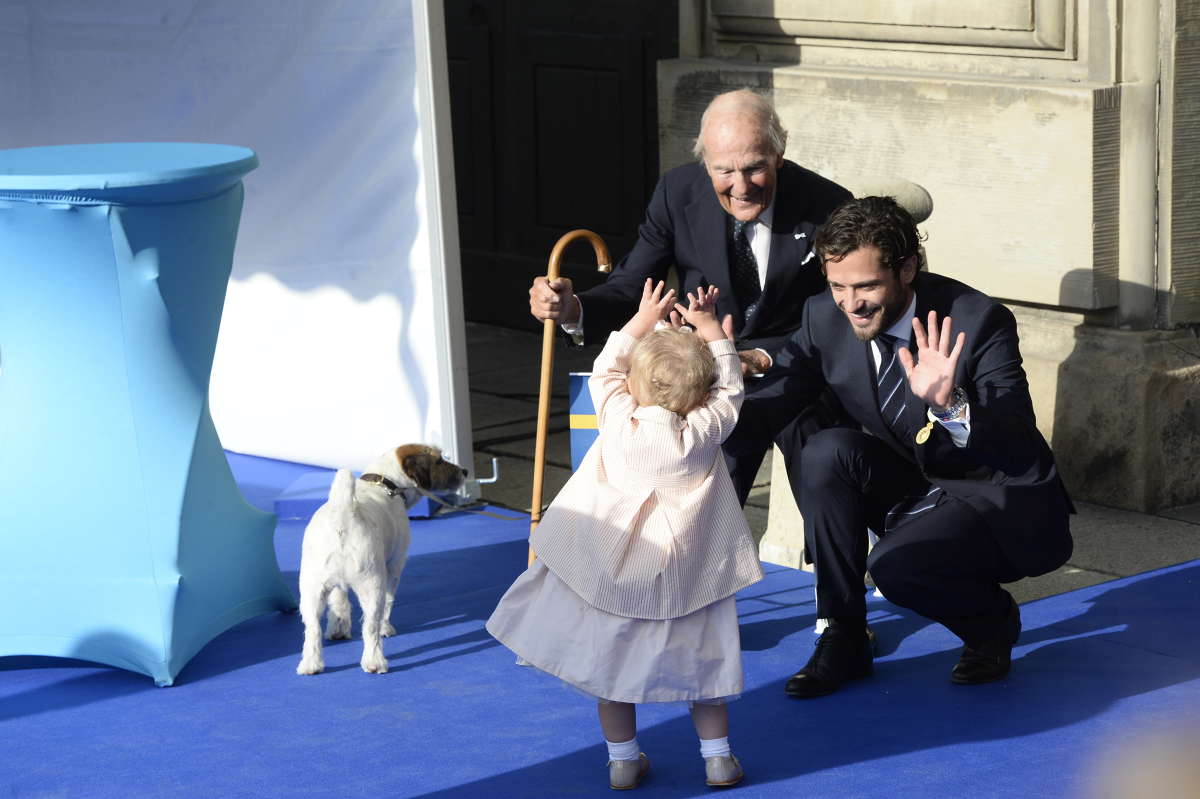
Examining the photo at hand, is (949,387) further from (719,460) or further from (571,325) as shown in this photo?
(571,325)

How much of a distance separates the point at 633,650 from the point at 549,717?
0.59m

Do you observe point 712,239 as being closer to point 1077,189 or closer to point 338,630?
point 338,630

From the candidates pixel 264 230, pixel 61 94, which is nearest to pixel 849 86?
pixel 264 230

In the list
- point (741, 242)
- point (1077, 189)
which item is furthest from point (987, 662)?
point (1077, 189)

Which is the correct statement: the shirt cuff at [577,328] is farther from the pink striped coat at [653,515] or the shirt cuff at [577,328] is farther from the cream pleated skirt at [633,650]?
the cream pleated skirt at [633,650]

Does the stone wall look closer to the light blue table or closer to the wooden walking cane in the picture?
the wooden walking cane

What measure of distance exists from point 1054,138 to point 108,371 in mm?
3367

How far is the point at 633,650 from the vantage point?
3820 millimetres

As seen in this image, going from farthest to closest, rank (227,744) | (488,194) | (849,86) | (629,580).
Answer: (488,194) < (849,86) < (227,744) < (629,580)

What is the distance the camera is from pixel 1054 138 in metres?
6.12

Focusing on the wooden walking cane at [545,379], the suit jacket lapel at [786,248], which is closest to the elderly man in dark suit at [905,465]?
the suit jacket lapel at [786,248]

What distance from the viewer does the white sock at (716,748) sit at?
3.85 metres

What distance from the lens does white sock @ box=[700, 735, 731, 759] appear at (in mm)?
3846

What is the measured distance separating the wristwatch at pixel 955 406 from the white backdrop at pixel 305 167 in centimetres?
→ 251
